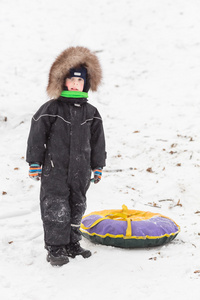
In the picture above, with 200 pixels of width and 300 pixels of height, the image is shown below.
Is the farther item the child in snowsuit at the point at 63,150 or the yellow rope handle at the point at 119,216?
the yellow rope handle at the point at 119,216

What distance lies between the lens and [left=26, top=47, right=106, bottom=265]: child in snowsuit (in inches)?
157

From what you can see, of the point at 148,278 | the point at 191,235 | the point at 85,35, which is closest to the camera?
the point at 148,278

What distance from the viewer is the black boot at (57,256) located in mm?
3947

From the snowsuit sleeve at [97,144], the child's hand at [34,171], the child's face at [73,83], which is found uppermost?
the child's face at [73,83]

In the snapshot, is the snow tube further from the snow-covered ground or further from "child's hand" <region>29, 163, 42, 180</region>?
"child's hand" <region>29, 163, 42, 180</region>

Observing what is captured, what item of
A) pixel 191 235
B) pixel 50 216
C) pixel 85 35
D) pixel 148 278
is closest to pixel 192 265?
pixel 148 278

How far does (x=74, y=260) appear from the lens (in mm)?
4121

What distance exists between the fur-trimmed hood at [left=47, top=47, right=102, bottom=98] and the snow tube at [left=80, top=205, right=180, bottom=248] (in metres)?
1.62

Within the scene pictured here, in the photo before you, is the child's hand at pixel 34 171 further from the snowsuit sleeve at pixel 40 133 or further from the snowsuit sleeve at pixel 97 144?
the snowsuit sleeve at pixel 97 144

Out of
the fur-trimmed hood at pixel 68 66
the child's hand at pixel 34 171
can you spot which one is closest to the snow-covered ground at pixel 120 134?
the child's hand at pixel 34 171

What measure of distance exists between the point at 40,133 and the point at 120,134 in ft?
15.5

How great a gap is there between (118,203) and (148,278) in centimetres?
230

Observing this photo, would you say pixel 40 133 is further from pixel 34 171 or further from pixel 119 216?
pixel 119 216

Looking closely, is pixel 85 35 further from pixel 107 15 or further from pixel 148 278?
pixel 148 278
